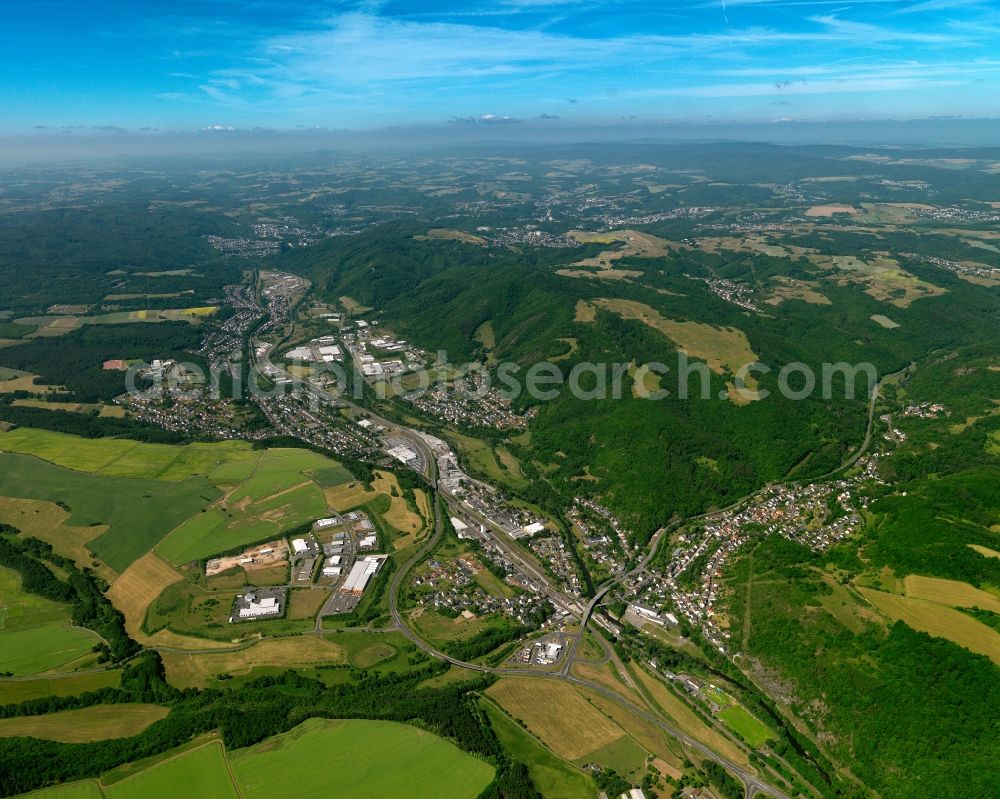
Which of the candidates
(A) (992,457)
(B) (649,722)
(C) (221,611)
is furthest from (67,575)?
(A) (992,457)

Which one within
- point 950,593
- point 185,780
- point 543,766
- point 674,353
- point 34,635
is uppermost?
point 674,353

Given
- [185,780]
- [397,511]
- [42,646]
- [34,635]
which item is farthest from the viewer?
[397,511]

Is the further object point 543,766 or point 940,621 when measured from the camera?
point 940,621

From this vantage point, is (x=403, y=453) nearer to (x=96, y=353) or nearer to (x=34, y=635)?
(x=34, y=635)

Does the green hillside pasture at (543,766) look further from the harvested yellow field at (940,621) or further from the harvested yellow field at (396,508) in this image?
the harvested yellow field at (940,621)

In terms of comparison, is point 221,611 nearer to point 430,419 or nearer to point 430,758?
point 430,758

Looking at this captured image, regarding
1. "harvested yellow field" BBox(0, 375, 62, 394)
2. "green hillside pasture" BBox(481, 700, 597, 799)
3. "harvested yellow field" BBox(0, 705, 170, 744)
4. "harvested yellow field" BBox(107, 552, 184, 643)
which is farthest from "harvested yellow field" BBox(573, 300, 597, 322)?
"harvested yellow field" BBox(0, 375, 62, 394)

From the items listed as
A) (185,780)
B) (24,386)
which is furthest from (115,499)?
(24,386)
